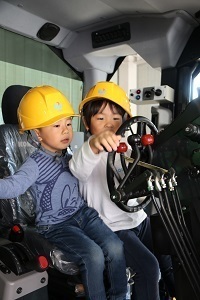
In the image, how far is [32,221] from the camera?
1795 mm

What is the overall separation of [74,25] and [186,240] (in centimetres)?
274

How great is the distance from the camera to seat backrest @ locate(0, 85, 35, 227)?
1725mm

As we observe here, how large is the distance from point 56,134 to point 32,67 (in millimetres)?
2050

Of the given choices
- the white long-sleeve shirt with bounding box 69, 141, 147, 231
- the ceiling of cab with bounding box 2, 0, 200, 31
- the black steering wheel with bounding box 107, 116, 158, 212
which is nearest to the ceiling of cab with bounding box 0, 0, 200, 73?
the ceiling of cab with bounding box 2, 0, 200, 31

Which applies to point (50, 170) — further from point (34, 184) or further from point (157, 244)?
point (157, 244)

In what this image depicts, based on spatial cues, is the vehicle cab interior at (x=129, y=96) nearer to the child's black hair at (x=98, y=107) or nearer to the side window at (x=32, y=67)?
the side window at (x=32, y=67)

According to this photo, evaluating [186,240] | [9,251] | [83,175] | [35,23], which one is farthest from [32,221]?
[35,23]

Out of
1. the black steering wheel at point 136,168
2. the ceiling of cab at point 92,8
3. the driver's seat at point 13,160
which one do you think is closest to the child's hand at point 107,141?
the black steering wheel at point 136,168

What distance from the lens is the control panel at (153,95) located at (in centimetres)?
302

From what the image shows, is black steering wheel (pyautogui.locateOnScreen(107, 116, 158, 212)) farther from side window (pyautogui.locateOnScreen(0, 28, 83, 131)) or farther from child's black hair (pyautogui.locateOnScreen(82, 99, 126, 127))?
side window (pyautogui.locateOnScreen(0, 28, 83, 131))

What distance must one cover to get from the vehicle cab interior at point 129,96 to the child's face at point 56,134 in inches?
13.6

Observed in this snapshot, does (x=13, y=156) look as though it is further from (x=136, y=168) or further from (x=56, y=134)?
(x=136, y=168)

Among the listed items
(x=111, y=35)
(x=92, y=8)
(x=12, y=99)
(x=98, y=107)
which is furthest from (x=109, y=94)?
(x=111, y=35)

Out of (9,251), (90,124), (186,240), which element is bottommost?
(9,251)
